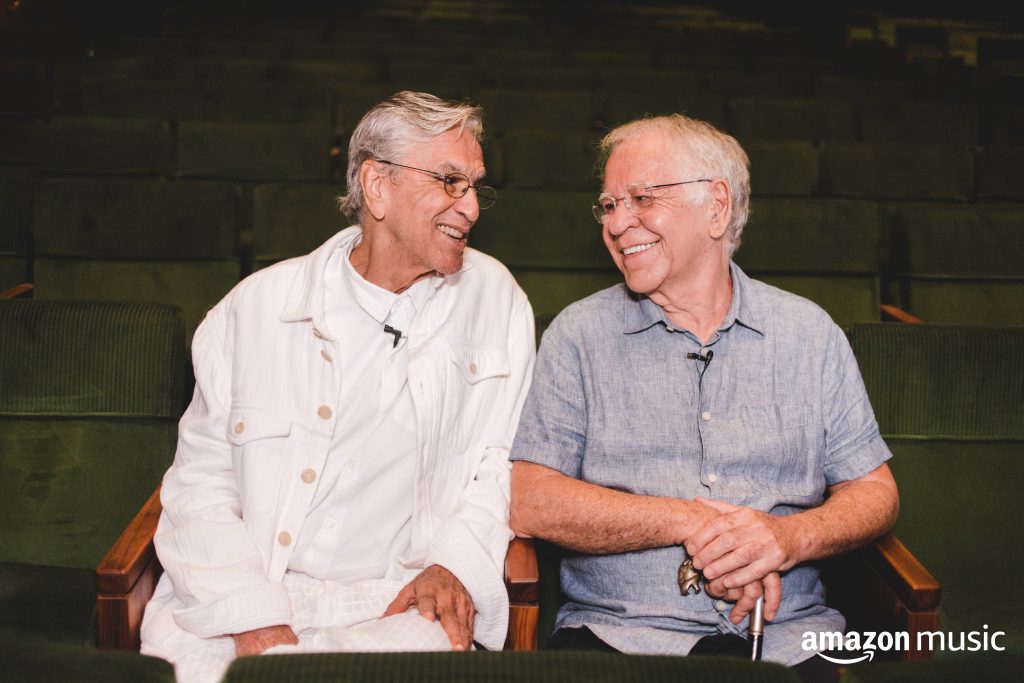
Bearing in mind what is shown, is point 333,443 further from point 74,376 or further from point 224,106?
point 224,106

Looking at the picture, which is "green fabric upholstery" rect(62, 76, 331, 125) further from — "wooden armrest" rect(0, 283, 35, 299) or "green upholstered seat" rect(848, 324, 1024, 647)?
"green upholstered seat" rect(848, 324, 1024, 647)

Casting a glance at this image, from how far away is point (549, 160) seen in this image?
93.2 inches

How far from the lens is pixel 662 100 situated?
10.2ft

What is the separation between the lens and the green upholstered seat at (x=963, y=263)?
2084 mm

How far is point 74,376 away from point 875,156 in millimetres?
2092

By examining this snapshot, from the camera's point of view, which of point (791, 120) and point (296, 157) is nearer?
point (296, 157)

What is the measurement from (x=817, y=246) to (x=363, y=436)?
4.16ft

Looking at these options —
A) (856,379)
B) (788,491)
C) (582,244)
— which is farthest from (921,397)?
(582,244)

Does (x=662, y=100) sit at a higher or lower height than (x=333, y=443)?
higher

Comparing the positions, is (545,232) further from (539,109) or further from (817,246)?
(539,109)

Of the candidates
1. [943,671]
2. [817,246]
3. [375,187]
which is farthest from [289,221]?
[943,671]

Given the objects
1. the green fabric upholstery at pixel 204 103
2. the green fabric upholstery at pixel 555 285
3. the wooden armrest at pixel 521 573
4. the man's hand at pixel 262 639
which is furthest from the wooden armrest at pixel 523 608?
the green fabric upholstery at pixel 204 103

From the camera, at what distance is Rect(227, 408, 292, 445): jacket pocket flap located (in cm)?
114

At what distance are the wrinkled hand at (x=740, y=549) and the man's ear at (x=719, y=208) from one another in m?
0.39
